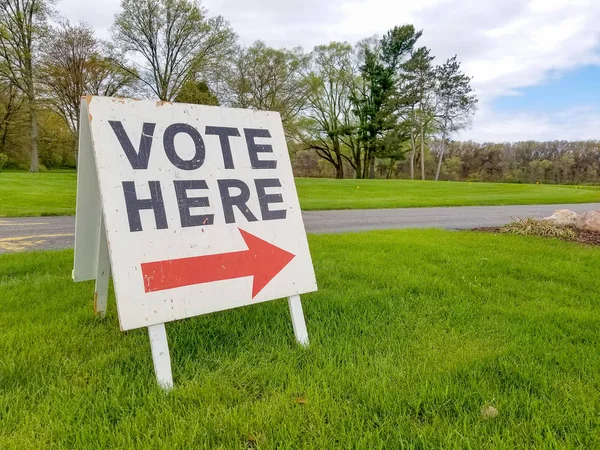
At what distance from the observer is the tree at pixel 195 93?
24891 mm

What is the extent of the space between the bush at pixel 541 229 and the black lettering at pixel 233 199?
577 cm

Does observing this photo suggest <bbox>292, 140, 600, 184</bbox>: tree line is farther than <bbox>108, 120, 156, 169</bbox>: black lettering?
Yes

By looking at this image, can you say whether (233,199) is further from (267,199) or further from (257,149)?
(257,149)

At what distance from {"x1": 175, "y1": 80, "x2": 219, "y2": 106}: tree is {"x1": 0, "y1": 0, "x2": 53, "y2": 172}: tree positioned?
28.3ft

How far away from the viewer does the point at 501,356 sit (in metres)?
2.17

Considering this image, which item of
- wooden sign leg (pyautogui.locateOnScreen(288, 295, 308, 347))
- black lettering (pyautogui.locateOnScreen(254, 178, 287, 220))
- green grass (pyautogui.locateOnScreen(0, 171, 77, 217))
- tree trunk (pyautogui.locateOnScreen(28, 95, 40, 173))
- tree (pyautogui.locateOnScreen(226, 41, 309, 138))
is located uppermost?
tree (pyautogui.locateOnScreen(226, 41, 309, 138))

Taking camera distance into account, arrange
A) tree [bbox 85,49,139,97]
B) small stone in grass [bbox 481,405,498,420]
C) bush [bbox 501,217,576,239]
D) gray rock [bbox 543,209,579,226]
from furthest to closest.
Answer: tree [bbox 85,49,139,97]
gray rock [bbox 543,209,579,226]
bush [bbox 501,217,576,239]
small stone in grass [bbox 481,405,498,420]

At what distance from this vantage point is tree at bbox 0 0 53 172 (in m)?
22.5

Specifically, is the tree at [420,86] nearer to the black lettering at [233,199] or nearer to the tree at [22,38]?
the tree at [22,38]

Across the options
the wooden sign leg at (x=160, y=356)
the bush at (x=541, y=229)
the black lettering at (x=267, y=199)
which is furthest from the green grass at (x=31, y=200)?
the bush at (x=541, y=229)

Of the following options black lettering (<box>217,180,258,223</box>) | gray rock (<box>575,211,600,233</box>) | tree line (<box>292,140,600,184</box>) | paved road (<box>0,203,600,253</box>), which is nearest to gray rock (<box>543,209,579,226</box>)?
gray rock (<box>575,211,600,233</box>)

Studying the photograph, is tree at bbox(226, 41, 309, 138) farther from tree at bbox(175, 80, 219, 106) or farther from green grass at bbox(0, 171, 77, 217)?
green grass at bbox(0, 171, 77, 217)

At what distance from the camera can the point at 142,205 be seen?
2020 millimetres

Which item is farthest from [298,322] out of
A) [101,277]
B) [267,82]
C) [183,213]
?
[267,82]
